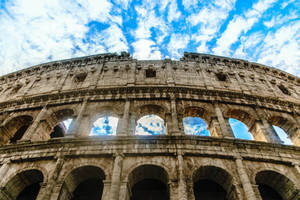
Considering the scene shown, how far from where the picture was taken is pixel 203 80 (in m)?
15.5

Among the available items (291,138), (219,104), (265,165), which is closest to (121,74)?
(219,104)

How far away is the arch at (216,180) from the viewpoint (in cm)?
910

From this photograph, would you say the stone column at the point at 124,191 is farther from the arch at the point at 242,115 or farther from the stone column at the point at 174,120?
the arch at the point at 242,115

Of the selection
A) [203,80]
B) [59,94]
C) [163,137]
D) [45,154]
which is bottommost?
[45,154]

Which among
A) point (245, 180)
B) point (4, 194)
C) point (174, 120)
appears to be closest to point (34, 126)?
point (4, 194)

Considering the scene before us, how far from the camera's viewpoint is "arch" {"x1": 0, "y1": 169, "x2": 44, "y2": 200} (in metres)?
9.43

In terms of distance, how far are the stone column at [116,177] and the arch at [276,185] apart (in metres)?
6.23

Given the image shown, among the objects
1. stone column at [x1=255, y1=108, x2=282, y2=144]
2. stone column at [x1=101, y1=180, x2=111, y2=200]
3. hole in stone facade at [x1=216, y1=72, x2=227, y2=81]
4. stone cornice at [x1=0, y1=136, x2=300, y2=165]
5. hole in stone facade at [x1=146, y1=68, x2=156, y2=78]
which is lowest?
stone column at [x1=101, y1=180, x2=111, y2=200]

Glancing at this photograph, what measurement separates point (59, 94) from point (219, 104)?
10.5m

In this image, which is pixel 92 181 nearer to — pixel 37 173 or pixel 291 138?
pixel 37 173

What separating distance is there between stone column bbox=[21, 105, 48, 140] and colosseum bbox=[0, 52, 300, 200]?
0.18ft

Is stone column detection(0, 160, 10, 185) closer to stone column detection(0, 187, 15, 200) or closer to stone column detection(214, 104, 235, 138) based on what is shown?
stone column detection(0, 187, 15, 200)

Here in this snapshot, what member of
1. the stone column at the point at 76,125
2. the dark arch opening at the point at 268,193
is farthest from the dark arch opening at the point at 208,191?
the stone column at the point at 76,125

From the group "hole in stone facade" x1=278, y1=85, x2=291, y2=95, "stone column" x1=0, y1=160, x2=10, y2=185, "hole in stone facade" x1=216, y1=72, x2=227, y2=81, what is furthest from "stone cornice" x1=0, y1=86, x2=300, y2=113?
"stone column" x1=0, y1=160, x2=10, y2=185
